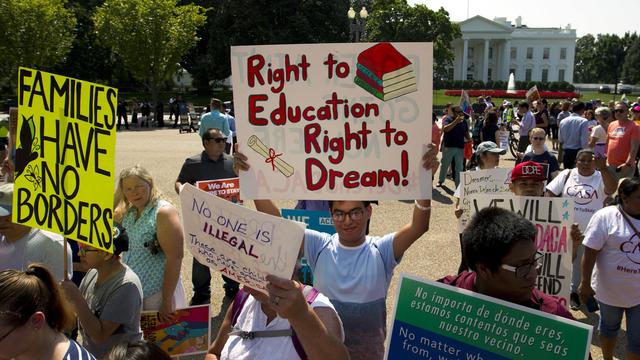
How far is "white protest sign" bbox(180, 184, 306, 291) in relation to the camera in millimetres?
2264

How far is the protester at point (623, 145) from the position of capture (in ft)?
30.5

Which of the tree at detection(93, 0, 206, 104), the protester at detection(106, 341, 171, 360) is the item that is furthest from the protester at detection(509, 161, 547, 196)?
the tree at detection(93, 0, 206, 104)

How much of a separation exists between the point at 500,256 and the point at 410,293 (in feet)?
1.54

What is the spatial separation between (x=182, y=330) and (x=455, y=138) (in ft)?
30.3

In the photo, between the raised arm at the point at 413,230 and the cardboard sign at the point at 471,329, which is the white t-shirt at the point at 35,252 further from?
the cardboard sign at the point at 471,329

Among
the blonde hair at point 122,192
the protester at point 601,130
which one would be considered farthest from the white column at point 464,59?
the blonde hair at point 122,192

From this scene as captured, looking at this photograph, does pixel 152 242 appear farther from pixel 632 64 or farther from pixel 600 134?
pixel 632 64

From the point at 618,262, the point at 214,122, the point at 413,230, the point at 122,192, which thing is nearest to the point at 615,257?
the point at 618,262

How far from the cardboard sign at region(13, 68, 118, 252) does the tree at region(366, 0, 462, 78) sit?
191 feet

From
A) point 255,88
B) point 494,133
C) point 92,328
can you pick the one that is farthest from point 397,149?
point 494,133

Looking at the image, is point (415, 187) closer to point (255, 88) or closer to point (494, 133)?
point (255, 88)

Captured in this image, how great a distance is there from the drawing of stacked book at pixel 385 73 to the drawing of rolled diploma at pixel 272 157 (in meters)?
0.60

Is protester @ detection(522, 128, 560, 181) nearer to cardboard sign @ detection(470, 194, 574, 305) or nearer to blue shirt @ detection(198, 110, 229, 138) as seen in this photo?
cardboard sign @ detection(470, 194, 574, 305)

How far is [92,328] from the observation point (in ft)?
9.98
